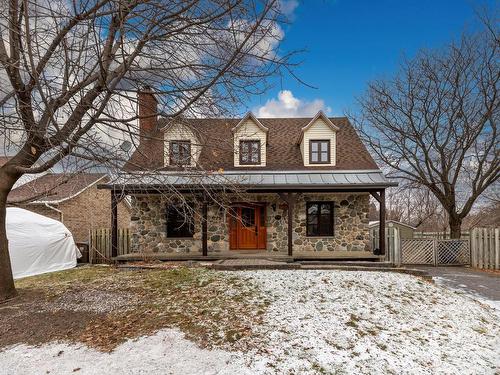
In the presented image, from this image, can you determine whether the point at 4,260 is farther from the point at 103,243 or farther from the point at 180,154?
the point at 103,243

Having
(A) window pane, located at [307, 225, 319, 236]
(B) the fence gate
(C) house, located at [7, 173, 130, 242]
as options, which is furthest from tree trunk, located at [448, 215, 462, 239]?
(C) house, located at [7, 173, 130, 242]

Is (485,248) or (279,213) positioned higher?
(279,213)

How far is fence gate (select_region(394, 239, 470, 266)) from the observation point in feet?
42.9

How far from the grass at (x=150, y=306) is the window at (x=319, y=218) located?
5893 mm

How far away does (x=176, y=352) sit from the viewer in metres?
3.91

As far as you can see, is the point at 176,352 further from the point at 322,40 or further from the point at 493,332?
the point at 322,40

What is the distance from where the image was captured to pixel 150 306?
552 centimetres

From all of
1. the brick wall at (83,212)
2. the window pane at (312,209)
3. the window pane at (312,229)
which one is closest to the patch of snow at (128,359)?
the window pane at (312,229)

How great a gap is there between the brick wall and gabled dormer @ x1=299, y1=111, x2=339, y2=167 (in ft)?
36.5

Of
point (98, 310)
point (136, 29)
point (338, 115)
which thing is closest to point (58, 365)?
point (98, 310)

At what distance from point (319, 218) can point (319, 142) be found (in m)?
3.24

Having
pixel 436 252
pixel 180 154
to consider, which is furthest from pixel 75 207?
pixel 436 252

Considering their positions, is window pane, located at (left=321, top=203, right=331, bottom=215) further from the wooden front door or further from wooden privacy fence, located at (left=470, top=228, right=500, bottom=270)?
wooden privacy fence, located at (left=470, top=228, right=500, bottom=270)

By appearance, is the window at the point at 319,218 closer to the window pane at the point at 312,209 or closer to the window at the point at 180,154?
the window pane at the point at 312,209
